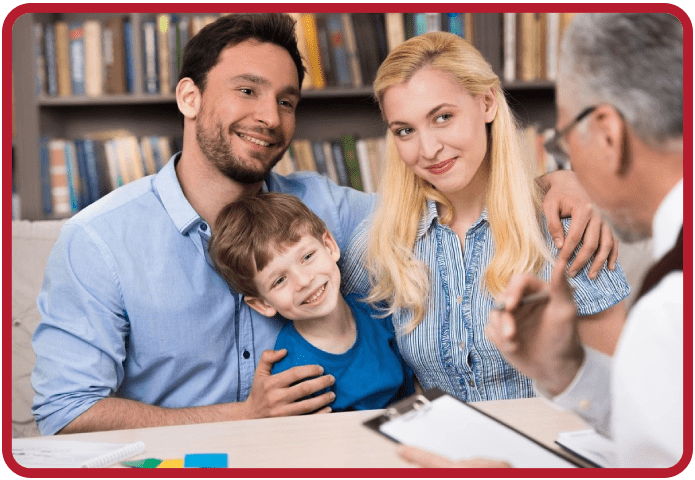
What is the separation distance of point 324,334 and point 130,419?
0.37m

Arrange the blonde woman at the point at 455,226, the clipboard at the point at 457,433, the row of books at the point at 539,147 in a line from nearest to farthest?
the clipboard at the point at 457,433
the blonde woman at the point at 455,226
the row of books at the point at 539,147

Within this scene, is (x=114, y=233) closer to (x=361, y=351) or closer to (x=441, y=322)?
(x=361, y=351)

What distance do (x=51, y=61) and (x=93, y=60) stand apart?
0.12 metres

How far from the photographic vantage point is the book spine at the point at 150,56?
1.94m

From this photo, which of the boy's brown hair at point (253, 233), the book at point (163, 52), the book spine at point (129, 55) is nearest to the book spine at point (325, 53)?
the book at point (163, 52)

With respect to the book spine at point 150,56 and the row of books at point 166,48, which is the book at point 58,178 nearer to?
the row of books at point 166,48

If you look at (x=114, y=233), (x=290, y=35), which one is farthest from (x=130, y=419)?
(x=290, y=35)

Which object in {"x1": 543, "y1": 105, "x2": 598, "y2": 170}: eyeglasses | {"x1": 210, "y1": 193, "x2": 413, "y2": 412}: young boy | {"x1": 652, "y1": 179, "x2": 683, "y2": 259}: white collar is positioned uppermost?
{"x1": 543, "y1": 105, "x2": 598, "y2": 170}: eyeglasses

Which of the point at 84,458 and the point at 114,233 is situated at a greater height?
the point at 114,233

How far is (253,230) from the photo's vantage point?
118 cm

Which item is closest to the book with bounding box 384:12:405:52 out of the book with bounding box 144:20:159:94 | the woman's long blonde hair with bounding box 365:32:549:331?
the book with bounding box 144:20:159:94

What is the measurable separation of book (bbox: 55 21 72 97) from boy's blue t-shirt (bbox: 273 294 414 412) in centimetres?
117

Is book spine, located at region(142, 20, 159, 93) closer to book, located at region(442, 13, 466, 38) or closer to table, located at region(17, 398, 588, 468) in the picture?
book, located at region(442, 13, 466, 38)

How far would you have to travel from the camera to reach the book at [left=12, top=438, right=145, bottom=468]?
826 mm
